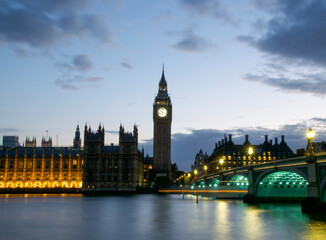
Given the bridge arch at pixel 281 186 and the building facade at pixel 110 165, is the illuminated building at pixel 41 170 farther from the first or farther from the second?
the bridge arch at pixel 281 186

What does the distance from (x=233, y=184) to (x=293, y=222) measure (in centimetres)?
6415

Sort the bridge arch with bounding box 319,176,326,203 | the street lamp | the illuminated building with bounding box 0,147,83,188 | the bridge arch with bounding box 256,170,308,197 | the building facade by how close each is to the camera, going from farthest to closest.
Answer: the illuminated building with bounding box 0,147,83,188
the building facade
the bridge arch with bounding box 256,170,308,197
the street lamp
the bridge arch with bounding box 319,176,326,203

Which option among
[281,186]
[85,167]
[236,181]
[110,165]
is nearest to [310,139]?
[281,186]

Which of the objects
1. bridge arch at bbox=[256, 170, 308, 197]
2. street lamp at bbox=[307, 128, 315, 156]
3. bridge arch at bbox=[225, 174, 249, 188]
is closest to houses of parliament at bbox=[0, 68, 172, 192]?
bridge arch at bbox=[225, 174, 249, 188]

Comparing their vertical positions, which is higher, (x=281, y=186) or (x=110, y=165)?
(x=110, y=165)

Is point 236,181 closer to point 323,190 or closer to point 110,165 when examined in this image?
point 323,190

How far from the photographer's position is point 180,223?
4312cm

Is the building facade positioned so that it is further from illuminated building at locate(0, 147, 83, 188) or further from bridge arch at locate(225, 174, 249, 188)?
bridge arch at locate(225, 174, 249, 188)

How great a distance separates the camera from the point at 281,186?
7919cm

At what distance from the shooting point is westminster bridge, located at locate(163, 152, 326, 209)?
5156 centimetres

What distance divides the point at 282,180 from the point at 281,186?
3.36 meters

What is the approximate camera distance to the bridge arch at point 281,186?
75188 millimetres

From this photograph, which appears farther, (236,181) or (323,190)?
(236,181)

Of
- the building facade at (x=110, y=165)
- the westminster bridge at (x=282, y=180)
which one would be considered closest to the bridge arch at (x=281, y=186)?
the westminster bridge at (x=282, y=180)
